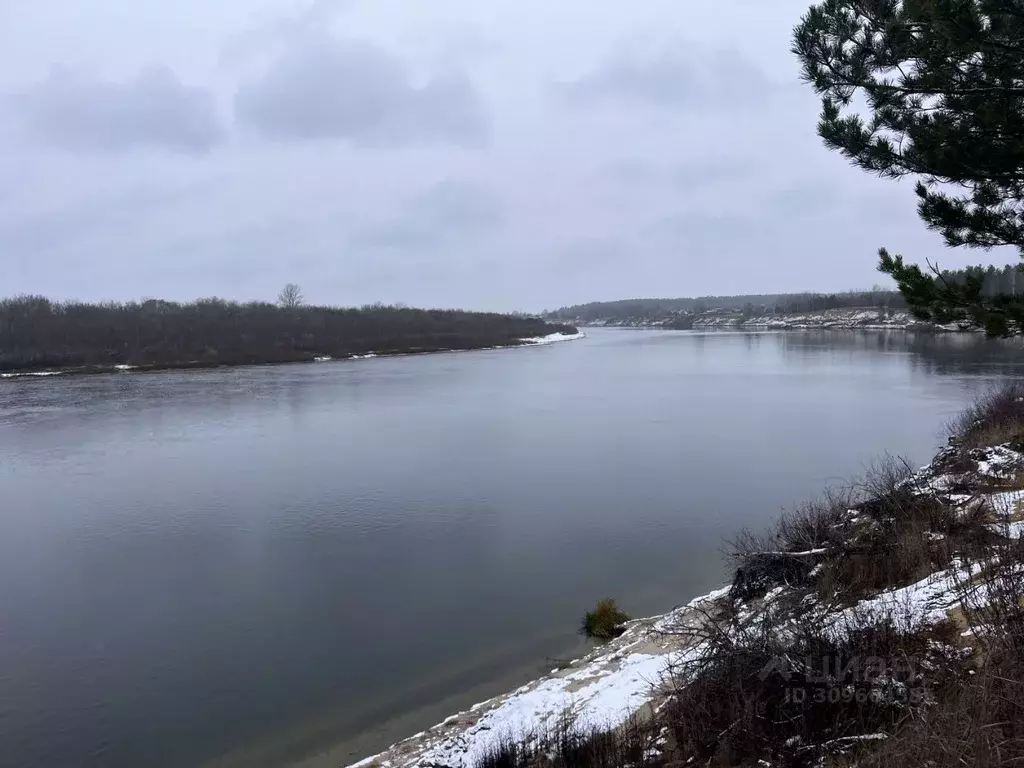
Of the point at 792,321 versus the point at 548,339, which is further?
the point at 792,321

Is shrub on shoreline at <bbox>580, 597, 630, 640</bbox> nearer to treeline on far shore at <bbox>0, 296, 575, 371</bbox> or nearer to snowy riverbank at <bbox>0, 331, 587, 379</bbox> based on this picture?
snowy riverbank at <bbox>0, 331, 587, 379</bbox>

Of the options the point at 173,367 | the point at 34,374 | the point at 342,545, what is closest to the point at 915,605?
the point at 342,545

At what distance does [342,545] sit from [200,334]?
41675 mm

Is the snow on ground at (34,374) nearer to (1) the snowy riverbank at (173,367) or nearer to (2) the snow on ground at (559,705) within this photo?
(1) the snowy riverbank at (173,367)

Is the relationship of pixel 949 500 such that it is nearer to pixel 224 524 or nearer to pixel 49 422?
pixel 224 524

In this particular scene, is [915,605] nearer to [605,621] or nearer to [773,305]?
[605,621]

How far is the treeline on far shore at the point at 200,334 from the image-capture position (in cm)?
3859

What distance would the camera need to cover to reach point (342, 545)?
9.05 m

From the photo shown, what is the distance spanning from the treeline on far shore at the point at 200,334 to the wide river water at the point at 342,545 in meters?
18.4

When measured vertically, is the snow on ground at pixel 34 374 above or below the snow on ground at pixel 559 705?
above

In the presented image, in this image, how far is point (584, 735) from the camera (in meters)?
3.90

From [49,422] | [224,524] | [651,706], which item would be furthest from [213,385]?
[651,706]

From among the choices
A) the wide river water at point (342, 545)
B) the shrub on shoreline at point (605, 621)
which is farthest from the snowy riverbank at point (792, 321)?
the shrub on shoreline at point (605, 621)

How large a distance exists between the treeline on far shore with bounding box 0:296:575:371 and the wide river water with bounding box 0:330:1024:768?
1835 cm
